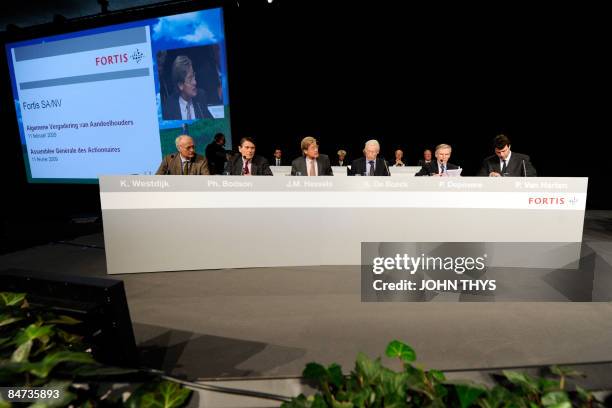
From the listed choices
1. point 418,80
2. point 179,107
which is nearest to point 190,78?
point 179,107

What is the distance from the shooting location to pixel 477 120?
6277 mm

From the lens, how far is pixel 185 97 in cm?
492

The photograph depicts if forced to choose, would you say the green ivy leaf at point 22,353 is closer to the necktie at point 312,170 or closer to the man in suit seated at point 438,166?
the necktie at point 312,170

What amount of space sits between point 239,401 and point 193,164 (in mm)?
2305

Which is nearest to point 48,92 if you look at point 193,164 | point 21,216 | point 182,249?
point 21,216

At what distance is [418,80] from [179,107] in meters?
4.47

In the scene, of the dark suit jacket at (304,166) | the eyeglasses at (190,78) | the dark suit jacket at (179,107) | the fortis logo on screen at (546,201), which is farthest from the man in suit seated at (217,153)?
the fortis logo on screen at (546,201)

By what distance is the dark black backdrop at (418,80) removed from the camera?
544cm

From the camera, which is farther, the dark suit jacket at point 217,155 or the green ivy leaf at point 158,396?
the dark suit jacket at point 217,155

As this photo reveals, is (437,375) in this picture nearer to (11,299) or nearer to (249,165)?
(11,299)

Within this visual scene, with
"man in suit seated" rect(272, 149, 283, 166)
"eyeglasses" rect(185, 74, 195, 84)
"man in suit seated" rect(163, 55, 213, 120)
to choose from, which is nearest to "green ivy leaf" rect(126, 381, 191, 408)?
"man in suit seated" rect(163, 55, 213, 120)

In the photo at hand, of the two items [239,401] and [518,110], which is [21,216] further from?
[518,110]

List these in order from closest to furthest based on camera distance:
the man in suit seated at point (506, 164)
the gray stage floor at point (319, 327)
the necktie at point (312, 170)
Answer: the gray stage floor at point (319, 327)
the man in suit seated at point (506, 164)
the necktie at point (312, 170)

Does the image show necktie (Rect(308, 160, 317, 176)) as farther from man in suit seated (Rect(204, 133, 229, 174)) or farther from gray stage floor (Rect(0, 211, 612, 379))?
man in suit seated (Rect(204, 133, 229, 174))
